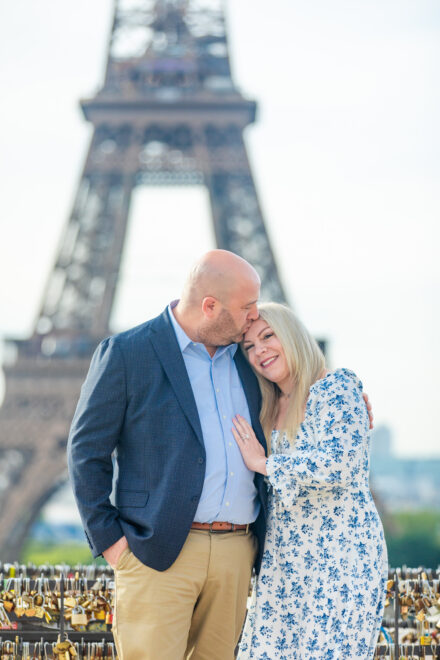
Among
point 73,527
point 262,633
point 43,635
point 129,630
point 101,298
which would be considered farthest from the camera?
point 73,527

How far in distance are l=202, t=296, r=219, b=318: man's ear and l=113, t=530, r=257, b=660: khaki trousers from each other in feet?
3.23

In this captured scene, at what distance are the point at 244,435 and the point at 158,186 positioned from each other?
915 inches

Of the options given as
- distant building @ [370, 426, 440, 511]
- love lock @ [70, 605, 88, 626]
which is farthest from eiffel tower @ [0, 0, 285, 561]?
distant building @ [370, 426, 440, 511]

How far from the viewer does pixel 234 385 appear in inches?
165

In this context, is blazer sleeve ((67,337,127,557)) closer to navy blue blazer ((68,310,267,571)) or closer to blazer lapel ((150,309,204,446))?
navy blue blazer ((68,310,267,571))

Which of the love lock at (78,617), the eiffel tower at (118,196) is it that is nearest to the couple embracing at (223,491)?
the love lock at (78,617)

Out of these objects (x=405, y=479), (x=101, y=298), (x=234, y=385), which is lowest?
(x=234, y=385)

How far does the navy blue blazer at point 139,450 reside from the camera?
12.2 feet

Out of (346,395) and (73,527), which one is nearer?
(346,395)

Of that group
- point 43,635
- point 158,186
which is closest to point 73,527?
point 158,186

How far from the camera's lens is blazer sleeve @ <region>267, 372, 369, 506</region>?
380 centimetres

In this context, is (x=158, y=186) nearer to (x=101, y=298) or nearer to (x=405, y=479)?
(x=101, y=298)

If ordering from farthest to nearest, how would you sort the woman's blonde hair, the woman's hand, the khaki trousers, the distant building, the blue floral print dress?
1. the distant building
2. the woman's blonde hair
3. the woman's hand
4. the blue floral print dress
5. the khaki trousers

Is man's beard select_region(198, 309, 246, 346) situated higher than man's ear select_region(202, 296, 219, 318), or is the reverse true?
man's ear select_region(202, 296, 219, 318)
